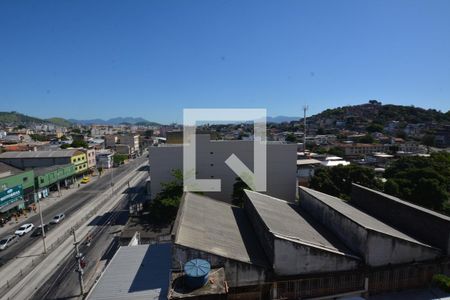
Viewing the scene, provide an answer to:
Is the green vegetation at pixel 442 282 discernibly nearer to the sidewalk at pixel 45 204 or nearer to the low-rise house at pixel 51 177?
the sidewalk at pixel 45 204

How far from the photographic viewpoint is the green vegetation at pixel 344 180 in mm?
31825

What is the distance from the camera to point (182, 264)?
12.0 meters

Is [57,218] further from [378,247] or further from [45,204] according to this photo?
[378,247]

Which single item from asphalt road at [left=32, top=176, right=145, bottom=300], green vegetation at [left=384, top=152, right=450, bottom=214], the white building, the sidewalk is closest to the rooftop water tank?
asphalt road at [left=32, top=176, right=145, bottom=300]

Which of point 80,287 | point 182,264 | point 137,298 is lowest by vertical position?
point 80,287

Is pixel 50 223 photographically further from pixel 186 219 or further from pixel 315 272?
pixel 315 272

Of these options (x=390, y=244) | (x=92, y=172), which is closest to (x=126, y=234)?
(x=390, y=244)

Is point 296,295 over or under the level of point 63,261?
over

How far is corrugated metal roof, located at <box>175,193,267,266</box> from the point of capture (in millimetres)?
12812

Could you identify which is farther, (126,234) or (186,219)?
(126,234)

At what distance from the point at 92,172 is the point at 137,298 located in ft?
165

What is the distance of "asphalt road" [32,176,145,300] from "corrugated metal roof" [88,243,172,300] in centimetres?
519

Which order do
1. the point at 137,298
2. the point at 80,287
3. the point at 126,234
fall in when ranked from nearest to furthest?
the point at 137,298 → the point at 80,287 → the point at 126,234

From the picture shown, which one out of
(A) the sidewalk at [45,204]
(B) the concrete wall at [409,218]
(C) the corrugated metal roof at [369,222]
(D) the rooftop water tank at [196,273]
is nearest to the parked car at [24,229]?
(A) the sidewalk at [45,204]
